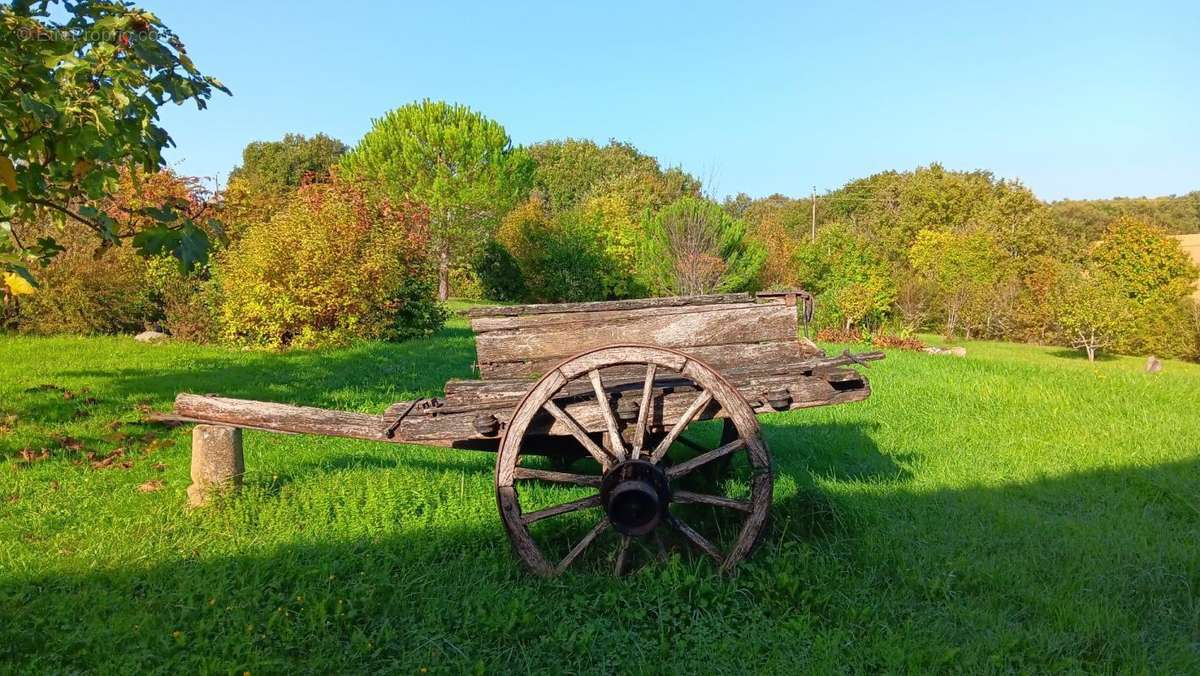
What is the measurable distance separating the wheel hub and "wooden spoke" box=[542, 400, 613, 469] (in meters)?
0.09

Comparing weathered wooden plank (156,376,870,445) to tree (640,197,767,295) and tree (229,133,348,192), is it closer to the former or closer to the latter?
tree (640,197,767,295)

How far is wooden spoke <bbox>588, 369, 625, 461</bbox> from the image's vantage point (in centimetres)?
403

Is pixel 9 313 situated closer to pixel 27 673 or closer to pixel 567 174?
pixel 27 673

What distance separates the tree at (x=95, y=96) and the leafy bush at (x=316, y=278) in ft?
35.7

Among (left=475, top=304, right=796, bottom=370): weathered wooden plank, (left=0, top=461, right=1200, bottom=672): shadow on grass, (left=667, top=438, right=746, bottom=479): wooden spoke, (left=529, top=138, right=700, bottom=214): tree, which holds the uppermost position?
(left=529, top=138, right=700, bottom=214): tree

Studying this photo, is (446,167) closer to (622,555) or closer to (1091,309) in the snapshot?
(1091,309)

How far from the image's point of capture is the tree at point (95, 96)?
3.34 meters

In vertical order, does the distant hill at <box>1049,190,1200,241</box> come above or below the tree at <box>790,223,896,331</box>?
above

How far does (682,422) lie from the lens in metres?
4.05

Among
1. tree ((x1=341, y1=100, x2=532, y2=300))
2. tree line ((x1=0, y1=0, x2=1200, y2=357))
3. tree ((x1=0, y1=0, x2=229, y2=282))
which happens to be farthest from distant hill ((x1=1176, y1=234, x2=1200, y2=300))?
tree ((x1=0, y1=0, x2=229, y2=282))

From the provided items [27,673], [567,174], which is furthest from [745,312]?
[567,174]

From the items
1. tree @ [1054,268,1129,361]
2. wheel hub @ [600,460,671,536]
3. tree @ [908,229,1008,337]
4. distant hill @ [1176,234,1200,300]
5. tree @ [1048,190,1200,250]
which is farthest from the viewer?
tree @ [1048,190,1200,250]

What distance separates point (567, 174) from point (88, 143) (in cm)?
5521

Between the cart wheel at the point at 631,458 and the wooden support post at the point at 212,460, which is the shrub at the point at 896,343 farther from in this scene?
the wooden support post at the point at 212,460
